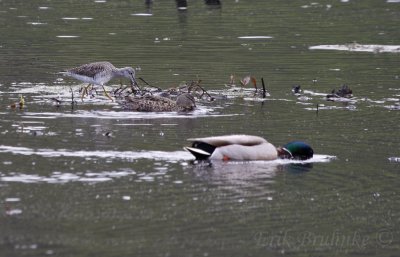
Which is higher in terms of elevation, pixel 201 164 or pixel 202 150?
pixel 202 150

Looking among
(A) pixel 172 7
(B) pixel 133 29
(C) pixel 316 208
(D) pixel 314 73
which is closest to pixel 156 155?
(C) pixel 316 208

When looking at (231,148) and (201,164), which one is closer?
(201,164)

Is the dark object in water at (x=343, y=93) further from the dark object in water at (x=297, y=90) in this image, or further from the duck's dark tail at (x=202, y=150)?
the duck's dark tail at (x=202, y=150)

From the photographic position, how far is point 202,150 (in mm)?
15359

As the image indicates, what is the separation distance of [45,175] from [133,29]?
71.4ft

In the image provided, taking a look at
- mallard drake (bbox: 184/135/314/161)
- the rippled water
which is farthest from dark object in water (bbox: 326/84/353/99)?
mallard drake (bbox: 184/135/314/161)

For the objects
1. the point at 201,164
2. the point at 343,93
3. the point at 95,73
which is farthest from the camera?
the point at 343,93

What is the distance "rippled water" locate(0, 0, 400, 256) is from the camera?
38.5 feet

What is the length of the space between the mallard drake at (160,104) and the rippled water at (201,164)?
0.31m

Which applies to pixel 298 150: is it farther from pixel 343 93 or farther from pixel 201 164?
pixel 343 93

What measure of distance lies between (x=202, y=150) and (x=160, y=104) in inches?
187

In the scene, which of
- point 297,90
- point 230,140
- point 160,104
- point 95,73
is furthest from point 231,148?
point 297,90

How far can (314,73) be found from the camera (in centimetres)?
2567

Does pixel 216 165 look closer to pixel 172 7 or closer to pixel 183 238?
pixel 183 238
